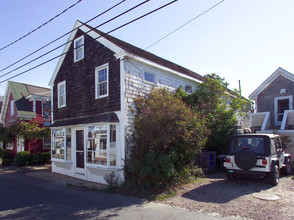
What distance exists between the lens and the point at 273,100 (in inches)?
653

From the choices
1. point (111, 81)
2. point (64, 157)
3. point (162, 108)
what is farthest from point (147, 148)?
point (64, 157)

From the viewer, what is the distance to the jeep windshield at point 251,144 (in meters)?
8.33

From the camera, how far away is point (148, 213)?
6.18m

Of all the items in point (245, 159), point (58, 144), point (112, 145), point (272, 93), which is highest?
point (272, 93)

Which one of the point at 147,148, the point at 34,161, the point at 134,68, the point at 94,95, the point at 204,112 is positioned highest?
the point at 134,68

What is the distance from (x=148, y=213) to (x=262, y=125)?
1151 cm

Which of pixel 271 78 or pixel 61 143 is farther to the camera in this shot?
pixel 271 78

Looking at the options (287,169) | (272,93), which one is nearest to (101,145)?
(287,169)

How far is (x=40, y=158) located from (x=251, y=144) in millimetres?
15686

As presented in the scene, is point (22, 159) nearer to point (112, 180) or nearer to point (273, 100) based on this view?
point (112, 180)

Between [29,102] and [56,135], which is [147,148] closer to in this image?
[56,135]

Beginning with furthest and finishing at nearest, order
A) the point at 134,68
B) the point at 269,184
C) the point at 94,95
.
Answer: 1. the point at 94,95
2. the point at 134,68
3. the point at 269,184

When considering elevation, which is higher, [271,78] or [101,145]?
[271,78]

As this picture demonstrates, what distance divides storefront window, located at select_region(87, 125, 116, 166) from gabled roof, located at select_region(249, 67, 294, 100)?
40.1ft
